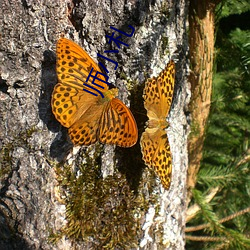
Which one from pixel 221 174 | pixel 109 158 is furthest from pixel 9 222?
pixel 221 174

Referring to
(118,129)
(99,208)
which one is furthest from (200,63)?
(99,208)

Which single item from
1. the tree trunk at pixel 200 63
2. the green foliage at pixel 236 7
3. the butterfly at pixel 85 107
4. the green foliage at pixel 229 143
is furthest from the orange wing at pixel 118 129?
the green foliage at pixel 236 7

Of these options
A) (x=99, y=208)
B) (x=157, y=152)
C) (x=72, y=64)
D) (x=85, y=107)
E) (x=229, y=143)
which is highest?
(x=72, y=64)

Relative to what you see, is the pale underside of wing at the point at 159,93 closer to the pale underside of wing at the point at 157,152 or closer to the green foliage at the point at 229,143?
the pale underside of wing at the point at 157,152

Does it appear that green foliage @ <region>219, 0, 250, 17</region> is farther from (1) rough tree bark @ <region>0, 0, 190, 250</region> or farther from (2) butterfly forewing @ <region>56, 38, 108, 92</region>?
(2) butterfly forewing @ <region>56, 38, 108, 92</region>

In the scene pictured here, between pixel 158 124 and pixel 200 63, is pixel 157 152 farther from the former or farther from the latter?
pixel 200 63

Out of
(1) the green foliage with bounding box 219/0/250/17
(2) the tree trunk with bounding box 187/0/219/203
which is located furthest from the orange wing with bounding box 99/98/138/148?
(1) the green foliage with bounding box 219/0/250/17
